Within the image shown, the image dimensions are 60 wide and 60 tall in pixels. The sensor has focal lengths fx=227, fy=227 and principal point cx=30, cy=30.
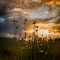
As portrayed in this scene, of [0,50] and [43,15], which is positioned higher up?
[43,15]

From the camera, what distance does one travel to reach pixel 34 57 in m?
2.86

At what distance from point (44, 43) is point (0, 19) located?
25.7 inches

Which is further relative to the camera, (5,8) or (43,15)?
(43,15)

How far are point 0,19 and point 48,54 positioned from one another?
2.50 feet

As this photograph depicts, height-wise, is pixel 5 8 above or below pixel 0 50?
above

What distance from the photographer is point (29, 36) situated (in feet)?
9.45

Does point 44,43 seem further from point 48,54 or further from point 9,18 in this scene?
point 9,18

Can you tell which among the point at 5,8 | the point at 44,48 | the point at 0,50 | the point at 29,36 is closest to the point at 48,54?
the point at 44,48

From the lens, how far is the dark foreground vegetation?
2.77 metres

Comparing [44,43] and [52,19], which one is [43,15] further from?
[44,43]

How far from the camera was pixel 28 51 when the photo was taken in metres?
2.84

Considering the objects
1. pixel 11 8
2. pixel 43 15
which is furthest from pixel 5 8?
pixel 43 15

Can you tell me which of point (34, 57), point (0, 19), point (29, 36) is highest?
point (0, 19)

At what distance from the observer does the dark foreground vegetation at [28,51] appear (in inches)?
109
